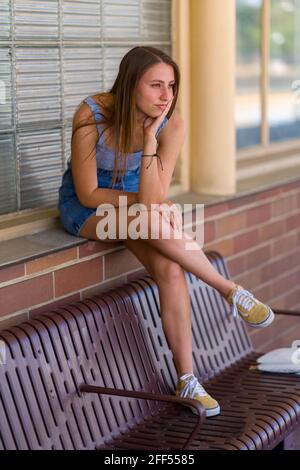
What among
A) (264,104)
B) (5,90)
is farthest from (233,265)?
(5,90)

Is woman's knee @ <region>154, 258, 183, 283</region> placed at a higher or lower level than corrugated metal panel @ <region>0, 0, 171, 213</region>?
lower

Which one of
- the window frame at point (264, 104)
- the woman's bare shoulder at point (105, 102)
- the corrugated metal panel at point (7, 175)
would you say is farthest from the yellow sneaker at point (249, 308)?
the window frame at point (264, 104)

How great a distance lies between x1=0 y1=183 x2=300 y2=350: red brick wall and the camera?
10.7 ft

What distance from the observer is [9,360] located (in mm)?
2895

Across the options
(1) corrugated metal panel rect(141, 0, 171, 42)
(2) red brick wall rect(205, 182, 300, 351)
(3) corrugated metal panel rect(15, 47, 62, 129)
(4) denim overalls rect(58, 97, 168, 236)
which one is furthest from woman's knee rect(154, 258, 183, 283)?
(1) corrugated metal panel rect(141, 0, 171, 42)

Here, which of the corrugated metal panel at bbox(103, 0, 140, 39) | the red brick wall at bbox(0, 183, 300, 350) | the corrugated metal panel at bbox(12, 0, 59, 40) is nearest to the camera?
the red brick wall at bbox(0, 183, 300, 350)

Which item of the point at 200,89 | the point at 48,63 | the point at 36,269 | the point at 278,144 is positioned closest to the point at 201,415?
the point at 36,269

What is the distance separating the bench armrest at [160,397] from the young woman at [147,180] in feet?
1.24

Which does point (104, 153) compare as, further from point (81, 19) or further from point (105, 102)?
point (81, 19)

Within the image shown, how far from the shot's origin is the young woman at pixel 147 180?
337 cm

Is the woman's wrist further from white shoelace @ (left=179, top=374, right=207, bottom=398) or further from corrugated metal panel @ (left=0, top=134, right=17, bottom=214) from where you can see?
white shoelace @ (left=179, top=374, right=207, bottom=398)

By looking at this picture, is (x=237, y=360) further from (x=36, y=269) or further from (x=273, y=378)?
(x=36, y=269)

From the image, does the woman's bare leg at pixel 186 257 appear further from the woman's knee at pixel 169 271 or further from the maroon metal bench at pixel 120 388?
the maroon metal bench at pixel 120 388

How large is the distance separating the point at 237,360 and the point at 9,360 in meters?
1.39
